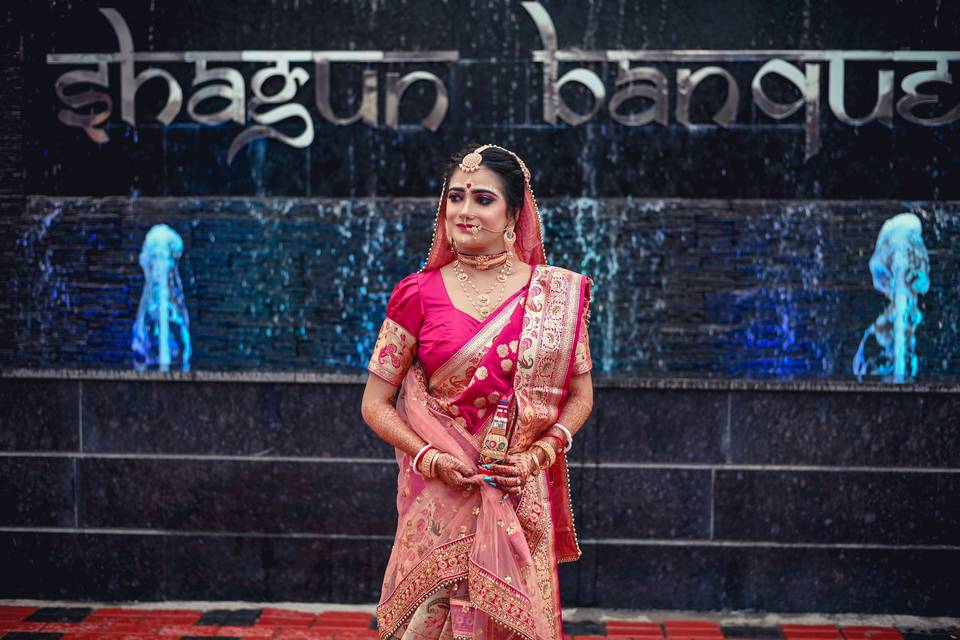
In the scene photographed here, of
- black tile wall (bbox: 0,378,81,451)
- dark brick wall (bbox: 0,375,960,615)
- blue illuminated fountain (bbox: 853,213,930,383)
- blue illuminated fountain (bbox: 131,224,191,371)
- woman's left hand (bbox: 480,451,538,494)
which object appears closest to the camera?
woman's left hand (bbox: 480,451,538,494)

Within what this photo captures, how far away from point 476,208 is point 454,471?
2.44 ft

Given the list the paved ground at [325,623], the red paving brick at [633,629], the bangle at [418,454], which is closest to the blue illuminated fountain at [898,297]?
the paved ground at [325,623]

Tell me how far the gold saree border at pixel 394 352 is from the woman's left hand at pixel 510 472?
15.5 inches

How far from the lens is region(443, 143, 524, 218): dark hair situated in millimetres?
3064

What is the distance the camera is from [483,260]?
122 inches

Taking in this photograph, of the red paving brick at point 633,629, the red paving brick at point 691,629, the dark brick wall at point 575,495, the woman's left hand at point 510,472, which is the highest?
the woman's left hand at point 510,472

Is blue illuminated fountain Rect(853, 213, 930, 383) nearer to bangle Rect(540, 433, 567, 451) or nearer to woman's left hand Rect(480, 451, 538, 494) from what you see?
bangle Rect(540, 433, 567, 451)

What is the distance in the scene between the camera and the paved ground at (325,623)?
4820 mm

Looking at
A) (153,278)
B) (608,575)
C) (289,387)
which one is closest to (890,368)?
(608,575)

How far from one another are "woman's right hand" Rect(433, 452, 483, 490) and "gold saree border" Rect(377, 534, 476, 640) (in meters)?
0.18

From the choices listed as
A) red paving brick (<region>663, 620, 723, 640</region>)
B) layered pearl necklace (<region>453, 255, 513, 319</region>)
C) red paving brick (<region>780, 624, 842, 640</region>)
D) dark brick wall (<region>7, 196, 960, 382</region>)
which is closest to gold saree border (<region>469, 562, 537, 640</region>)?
layered pearl necklace (<region>453, 255, 513, 319</region>)

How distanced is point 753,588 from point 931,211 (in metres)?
2.60

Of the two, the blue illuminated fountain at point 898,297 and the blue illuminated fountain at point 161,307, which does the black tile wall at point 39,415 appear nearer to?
the blue illuminated fountain at point 161,307

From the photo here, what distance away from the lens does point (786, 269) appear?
6320 millimetres
